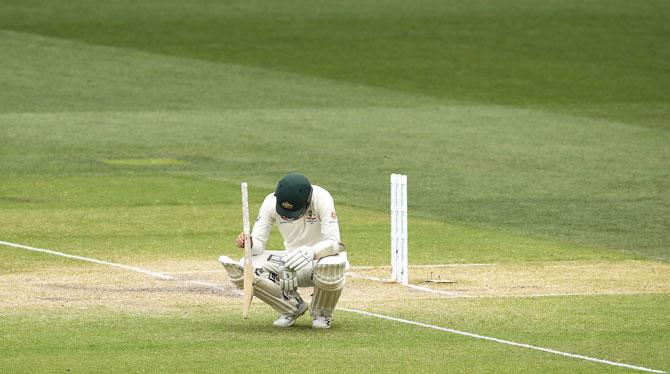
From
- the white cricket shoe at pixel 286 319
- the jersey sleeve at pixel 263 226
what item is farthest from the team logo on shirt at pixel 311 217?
the white cricket shoe at pixel 286 319

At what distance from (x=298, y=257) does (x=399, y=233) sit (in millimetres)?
3252

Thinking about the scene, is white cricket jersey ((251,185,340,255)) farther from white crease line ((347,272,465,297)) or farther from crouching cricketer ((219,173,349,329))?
white crease line ((347,272,465,297))

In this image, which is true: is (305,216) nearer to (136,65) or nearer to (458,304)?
(458,304)

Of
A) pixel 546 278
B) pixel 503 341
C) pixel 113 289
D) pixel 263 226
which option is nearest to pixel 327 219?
pixel 263 226

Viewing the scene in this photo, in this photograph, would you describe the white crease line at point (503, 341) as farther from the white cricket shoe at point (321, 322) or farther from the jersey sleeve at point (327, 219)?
the jersey sleeve at point (327, 219)

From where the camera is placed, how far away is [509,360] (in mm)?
12898

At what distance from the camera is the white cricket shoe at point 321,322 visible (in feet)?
47.1

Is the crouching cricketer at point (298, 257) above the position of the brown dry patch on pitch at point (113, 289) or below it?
above

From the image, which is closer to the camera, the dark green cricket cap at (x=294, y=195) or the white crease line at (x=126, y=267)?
the dark green cricket cap at (x=294, y=195)

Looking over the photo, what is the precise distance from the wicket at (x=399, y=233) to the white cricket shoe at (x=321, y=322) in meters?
2.78

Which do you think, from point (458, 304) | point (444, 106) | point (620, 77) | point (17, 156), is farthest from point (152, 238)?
point (620, 77)

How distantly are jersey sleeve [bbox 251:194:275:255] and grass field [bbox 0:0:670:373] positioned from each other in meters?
0.74

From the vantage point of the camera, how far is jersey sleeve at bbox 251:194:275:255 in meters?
14.4

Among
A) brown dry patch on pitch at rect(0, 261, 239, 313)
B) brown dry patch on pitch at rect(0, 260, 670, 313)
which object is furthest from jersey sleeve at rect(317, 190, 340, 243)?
brown dry patch on pitch at rect(0, 261, 239, 313)
